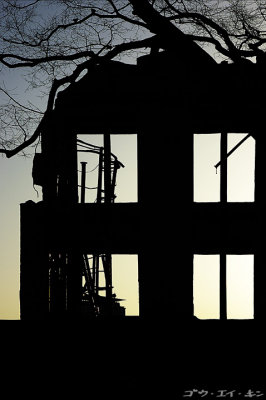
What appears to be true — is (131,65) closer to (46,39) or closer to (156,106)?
(156,106)

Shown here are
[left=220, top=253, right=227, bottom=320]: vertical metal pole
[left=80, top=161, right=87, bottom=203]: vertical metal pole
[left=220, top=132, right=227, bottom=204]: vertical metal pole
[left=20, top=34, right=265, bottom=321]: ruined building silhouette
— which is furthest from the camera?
[left=80, top=161, right=87, bottom=203]: vertical metal pole

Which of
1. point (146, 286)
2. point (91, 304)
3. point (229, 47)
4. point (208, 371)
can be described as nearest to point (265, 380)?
point (208, 371)

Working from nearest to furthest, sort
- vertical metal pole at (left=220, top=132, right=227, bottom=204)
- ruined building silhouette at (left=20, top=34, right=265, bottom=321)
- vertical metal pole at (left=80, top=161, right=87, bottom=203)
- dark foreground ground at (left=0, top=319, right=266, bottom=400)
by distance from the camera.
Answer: dark foreground ground at (left=0, top=319, right=266, bottom=400) → ruined building silhouette at (left=20, top=34, right=265, bottom=321) → vertical metal pole at (left=220, top=132, right=227, bottom=204) → vertical metal pole at (left=80, top=161, right=87, bottom=203)

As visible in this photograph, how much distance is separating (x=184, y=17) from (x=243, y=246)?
20.5 ft

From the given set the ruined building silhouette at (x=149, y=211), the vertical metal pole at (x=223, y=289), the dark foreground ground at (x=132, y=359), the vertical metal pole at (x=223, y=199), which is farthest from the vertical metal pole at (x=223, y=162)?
the dark foreground ground at (x=132, y=359)

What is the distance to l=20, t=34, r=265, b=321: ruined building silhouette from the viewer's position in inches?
535

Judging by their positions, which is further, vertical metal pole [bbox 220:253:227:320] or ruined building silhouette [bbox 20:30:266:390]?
vertical metal pole [bbox 220:253:227:320]

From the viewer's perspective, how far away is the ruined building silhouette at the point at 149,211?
1358cm

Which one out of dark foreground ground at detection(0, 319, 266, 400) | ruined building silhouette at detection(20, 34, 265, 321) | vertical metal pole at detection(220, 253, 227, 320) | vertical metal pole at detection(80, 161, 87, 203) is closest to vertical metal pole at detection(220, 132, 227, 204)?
ruined building silhouette at detection(20, 34, 265, 321)

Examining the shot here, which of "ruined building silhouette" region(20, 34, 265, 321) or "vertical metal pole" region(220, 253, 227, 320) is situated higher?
"ruined building silhouette" region(20, 34, 265, 321)

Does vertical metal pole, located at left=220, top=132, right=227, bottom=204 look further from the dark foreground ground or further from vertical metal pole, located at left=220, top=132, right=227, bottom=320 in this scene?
the dark foreground ground

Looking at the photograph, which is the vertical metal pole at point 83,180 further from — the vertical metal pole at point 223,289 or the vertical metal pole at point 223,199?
the vertical metal pole at point 223,289

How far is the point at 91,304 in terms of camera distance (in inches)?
673

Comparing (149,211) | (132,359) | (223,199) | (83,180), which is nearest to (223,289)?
Result: (223,199)
